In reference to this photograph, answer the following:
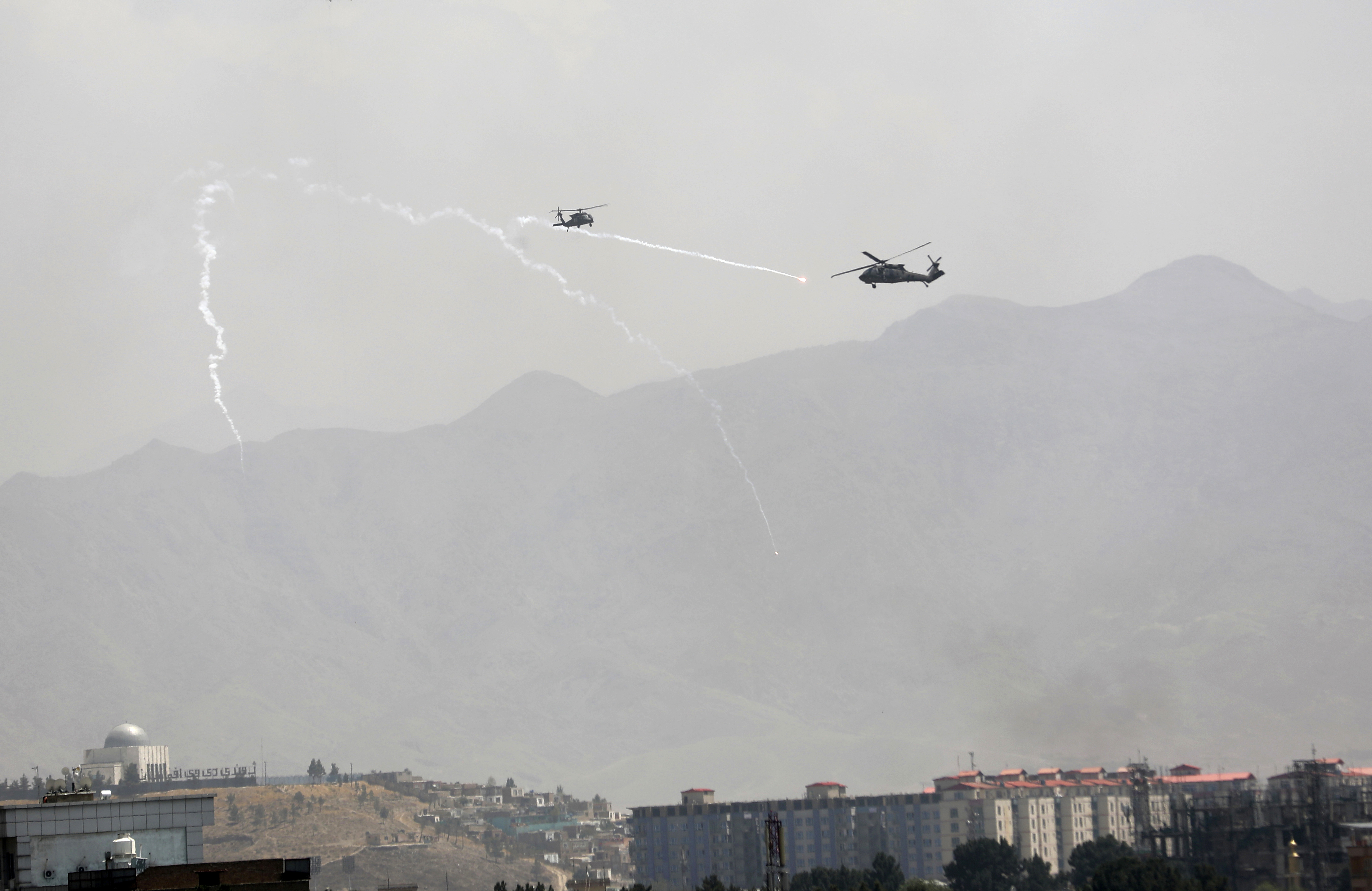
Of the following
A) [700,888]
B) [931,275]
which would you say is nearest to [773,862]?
[931,275]

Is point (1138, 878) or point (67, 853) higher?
point (67, 853)

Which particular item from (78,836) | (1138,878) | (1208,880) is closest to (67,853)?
(78,836)

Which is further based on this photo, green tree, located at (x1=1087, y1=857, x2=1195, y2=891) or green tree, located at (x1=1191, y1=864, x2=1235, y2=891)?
green tree, located at (x1=1191, y1=864, x2=1235, y2=891)

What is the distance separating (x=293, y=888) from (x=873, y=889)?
124864 millimetres

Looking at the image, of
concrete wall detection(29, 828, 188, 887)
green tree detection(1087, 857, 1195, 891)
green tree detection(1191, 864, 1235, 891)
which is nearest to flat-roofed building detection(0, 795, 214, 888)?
concrete wall detection(29, 828, 188, 887)

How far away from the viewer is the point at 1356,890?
538 ft

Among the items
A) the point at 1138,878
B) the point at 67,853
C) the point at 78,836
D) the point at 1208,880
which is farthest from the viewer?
the point at 1208,880

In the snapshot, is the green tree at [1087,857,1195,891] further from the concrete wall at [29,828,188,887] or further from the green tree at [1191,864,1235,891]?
the concrete wall at [29,828,188,887]

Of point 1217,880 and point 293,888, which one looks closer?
point 293,888

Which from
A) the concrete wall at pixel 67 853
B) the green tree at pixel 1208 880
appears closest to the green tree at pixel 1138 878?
the green tree at pixel 1208 880

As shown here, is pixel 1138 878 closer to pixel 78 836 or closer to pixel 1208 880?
pixel 1208 880

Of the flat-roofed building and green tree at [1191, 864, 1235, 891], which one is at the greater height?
the flat-roofed building

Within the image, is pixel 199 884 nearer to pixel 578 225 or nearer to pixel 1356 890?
pixel 578 225

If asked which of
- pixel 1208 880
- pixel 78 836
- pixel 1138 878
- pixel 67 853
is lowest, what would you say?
pixel 1208 880
